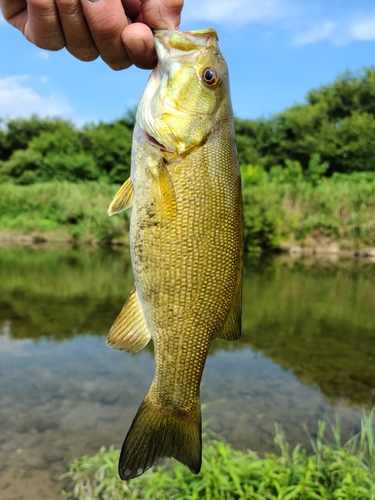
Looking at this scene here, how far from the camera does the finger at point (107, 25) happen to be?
1.85m

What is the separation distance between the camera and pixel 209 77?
2010 millimetres

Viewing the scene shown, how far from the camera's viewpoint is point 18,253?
70.5 feet

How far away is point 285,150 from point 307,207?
1577 cm

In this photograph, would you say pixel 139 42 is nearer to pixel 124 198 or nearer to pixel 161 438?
pixel 124 198

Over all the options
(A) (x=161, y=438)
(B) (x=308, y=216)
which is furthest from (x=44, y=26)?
(B) (x=308, y=216)

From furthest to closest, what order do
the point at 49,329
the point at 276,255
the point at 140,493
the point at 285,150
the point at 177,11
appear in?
the point at 285,150
the point at 276,255
the point at 49,329
the point at 140,493
the point at 177,11

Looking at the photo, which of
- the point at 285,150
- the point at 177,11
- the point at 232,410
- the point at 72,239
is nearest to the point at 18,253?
the point at 72,239

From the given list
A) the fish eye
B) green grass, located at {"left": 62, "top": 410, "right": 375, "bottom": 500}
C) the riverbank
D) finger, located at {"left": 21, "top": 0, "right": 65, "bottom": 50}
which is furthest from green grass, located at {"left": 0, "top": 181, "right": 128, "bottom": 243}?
the fish eye

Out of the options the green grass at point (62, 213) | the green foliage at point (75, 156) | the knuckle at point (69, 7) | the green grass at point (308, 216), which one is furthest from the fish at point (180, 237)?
the green foliage at point (75, 156)

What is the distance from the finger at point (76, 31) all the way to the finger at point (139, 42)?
0.18m

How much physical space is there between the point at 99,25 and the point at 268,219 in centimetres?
2170

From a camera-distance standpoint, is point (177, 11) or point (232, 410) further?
point (232, 410)

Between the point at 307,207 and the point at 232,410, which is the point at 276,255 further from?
the point at 232,410

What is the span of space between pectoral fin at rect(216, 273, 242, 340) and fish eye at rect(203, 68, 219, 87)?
858 millimetres
